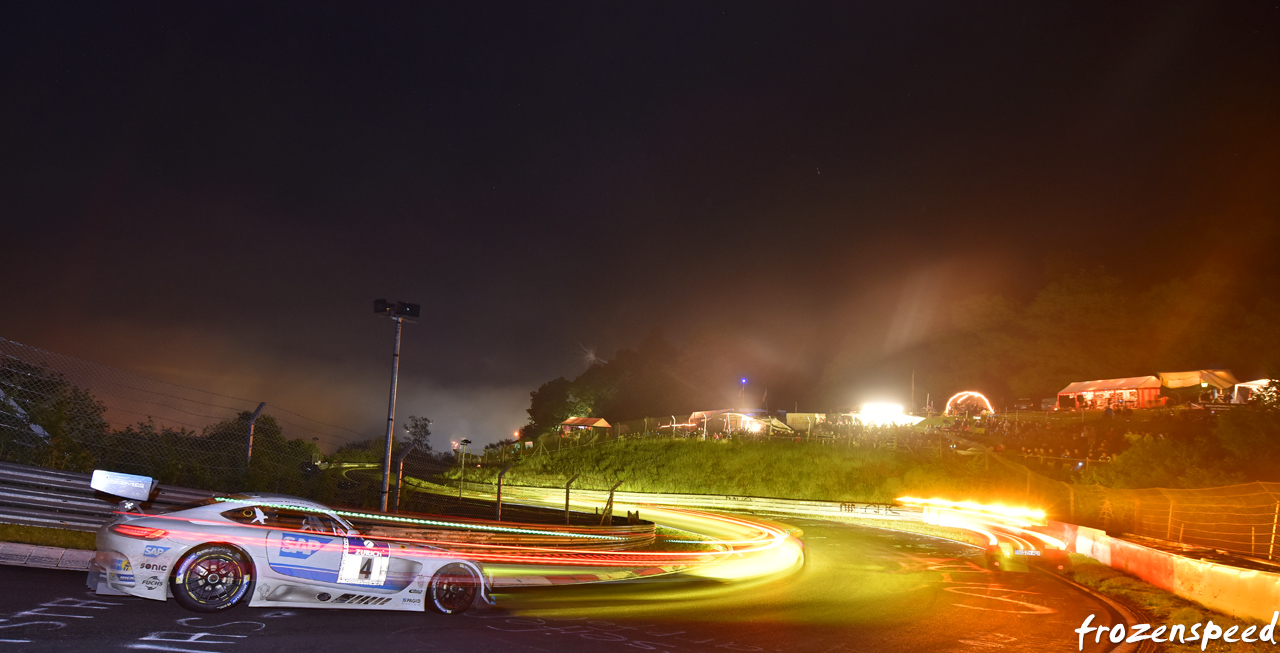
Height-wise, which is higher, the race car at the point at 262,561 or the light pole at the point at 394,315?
the light pole at the point at 394,315

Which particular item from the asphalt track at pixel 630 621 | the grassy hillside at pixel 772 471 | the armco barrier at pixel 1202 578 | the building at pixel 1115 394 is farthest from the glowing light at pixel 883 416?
the asphalt track at pixel 630 621

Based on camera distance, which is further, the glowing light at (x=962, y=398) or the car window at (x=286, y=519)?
the glowing light at (x=962, y=398)

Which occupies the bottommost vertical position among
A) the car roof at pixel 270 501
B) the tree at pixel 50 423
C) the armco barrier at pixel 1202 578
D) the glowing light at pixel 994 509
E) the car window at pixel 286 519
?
the glowing light at pixel 994 509

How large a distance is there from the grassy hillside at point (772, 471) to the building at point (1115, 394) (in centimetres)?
2515

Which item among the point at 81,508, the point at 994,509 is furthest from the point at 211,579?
the point at 994,509

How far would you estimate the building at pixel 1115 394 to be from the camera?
56406 millimetres

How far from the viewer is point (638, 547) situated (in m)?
15.8

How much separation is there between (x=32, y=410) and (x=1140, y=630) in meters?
16.3

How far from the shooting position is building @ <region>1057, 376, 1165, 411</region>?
56.4m

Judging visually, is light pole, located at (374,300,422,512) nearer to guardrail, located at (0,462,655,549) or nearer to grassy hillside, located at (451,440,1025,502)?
guardrail, located at (0,462,655,549)

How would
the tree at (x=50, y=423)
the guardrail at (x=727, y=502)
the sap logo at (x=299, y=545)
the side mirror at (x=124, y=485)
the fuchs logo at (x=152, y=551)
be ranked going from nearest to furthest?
1. the fuchs logo at (x=152, y=551)
2. the sap logo at (x=299, y=545)
3. the side mirror at (x=124, y=485)
4. the tree at (x=50, y=423)
5. the guardrail at (x=727, y=502)

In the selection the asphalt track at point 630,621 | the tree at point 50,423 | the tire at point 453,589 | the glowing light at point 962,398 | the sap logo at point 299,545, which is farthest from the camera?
the glowing light at point 962,398

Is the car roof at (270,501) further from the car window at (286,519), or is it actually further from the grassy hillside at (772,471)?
the grassy hillside at (772,471)

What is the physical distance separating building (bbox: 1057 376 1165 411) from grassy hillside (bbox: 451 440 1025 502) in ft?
82.5
